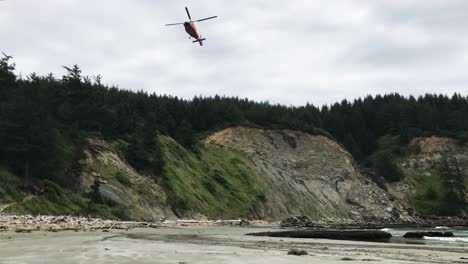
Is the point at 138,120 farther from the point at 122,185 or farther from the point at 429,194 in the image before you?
the point at 429,194

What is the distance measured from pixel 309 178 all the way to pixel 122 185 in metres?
50.6

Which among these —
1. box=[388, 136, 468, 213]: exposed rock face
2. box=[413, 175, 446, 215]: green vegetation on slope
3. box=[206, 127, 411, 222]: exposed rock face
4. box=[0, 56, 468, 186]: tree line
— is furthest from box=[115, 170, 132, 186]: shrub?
box=[413, 175, 446, 215]: green vegetation on slope

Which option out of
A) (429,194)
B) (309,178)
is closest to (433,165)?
(429,194)

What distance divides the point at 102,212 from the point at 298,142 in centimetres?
6589

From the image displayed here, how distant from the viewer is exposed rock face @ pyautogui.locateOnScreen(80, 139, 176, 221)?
5088 centimetres

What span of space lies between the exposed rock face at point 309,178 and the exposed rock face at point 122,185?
80.7 feet

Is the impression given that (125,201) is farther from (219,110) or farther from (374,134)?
(374,134)

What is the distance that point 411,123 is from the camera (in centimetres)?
13525

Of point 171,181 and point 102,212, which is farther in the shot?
point 171,181

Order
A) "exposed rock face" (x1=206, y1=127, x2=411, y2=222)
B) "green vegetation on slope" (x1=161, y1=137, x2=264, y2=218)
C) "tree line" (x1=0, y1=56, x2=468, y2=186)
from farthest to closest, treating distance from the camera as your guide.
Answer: "exposed rock face" (x1=206, y1=127, x2=411, y2=222) → "green vegetation on slope" (x1=161, y1=137, x2=264, y2=218) → "tree line" (x1=0, y1=56, x2=468, y2=186)

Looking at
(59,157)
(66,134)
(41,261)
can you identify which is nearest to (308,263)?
(41,261)

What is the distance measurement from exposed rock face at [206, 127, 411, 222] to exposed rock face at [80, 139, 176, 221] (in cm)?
2459

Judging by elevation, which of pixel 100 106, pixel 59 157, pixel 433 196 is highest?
pixel 100 106

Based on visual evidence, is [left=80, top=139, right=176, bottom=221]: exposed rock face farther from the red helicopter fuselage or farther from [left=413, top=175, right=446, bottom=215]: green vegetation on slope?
[left=413, top=175, right=446, bottom=215]: green vegetation on slope
